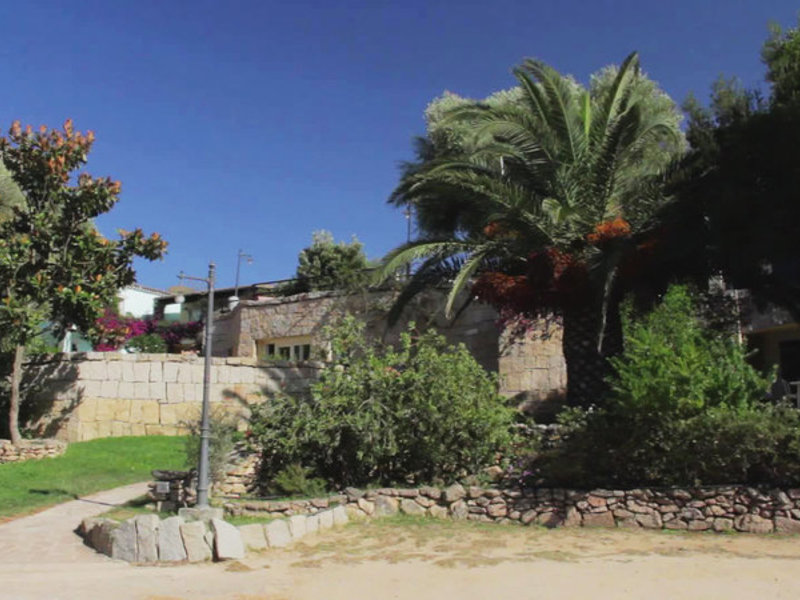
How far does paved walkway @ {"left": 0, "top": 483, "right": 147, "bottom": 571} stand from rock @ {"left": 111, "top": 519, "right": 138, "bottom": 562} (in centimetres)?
21

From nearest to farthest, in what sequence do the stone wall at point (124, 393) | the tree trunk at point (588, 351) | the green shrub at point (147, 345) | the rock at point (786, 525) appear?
Result: the rock at point (786, 525) → the tree trunk at point (588, 351) → the stone wall at point (124, 393) → the green shrub at point (147, 345)

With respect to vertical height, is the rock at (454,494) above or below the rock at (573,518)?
above

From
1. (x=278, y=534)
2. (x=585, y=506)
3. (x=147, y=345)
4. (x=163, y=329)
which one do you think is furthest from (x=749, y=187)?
(x=163, y=329)

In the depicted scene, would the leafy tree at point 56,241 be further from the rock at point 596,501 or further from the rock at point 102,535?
the rock at point 596,501

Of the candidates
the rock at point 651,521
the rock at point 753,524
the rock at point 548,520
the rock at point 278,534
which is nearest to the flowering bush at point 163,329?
the rock at point 278,534

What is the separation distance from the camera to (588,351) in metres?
13.3

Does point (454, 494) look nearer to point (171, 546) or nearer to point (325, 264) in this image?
point (171, 546)

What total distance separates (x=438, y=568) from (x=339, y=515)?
273cm

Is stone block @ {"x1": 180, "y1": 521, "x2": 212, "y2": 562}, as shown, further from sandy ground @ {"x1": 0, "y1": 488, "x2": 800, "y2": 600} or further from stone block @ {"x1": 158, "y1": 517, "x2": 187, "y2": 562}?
sandy ground @ {"x1": 0, "y1": 488, "x2": 800, "y2": 600}

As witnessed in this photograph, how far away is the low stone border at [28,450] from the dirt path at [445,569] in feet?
15.8

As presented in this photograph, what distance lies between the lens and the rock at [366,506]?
10.9 m

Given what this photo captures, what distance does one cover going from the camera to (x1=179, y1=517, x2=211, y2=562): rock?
838 cm

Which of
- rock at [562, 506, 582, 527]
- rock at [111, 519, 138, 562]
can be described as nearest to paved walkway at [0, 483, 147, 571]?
rock at [111, 519, 138, 562]

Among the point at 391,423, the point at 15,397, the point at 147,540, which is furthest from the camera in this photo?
the point at 15,397
